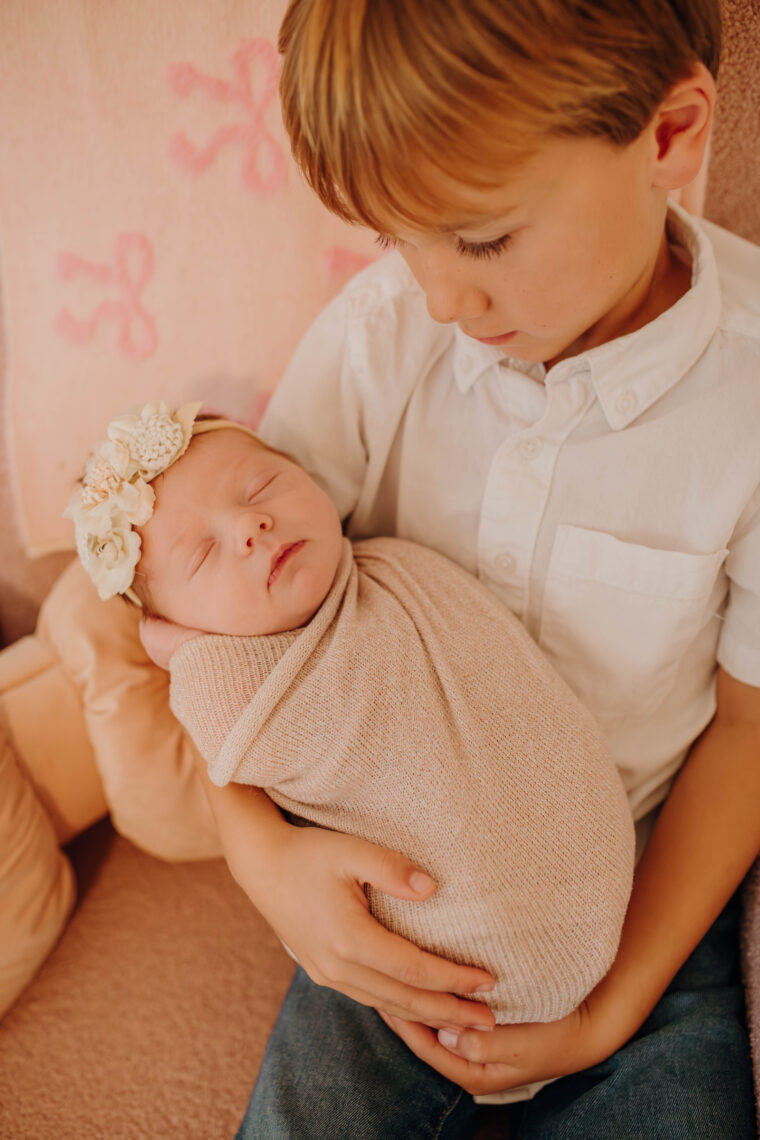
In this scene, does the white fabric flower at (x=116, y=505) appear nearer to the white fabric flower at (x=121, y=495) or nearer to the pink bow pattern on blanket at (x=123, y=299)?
the white fabric flower at (x=121, y=495)

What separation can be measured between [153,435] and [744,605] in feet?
2.11

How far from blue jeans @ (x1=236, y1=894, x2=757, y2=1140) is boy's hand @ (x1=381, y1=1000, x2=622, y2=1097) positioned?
37 millimetres

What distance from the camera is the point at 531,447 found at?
819mm

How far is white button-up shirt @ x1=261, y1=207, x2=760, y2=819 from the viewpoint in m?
0.75

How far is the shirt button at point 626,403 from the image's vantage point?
0.76 metres

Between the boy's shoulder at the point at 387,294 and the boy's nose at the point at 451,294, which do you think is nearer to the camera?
the boy's nose at the point at 451,294

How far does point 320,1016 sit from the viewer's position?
85 cm

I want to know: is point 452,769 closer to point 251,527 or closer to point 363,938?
point 363,938

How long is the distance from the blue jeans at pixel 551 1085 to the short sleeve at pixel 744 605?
324 mm

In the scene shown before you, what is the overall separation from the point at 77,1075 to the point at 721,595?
3.02ft

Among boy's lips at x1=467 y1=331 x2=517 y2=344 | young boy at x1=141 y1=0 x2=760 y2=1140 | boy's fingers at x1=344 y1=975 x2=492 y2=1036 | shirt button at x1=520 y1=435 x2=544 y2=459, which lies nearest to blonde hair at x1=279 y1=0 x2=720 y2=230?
young boy at x1=141 y1=0 x2=760 y2=1140

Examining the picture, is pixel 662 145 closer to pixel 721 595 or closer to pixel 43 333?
pixel 721 595

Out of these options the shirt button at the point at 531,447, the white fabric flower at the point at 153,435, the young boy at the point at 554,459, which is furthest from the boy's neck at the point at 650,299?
the white fabric flower at the point at 153,435

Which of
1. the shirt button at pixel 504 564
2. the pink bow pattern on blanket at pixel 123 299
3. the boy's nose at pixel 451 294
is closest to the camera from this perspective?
the boy's nose at pixel 451 294
